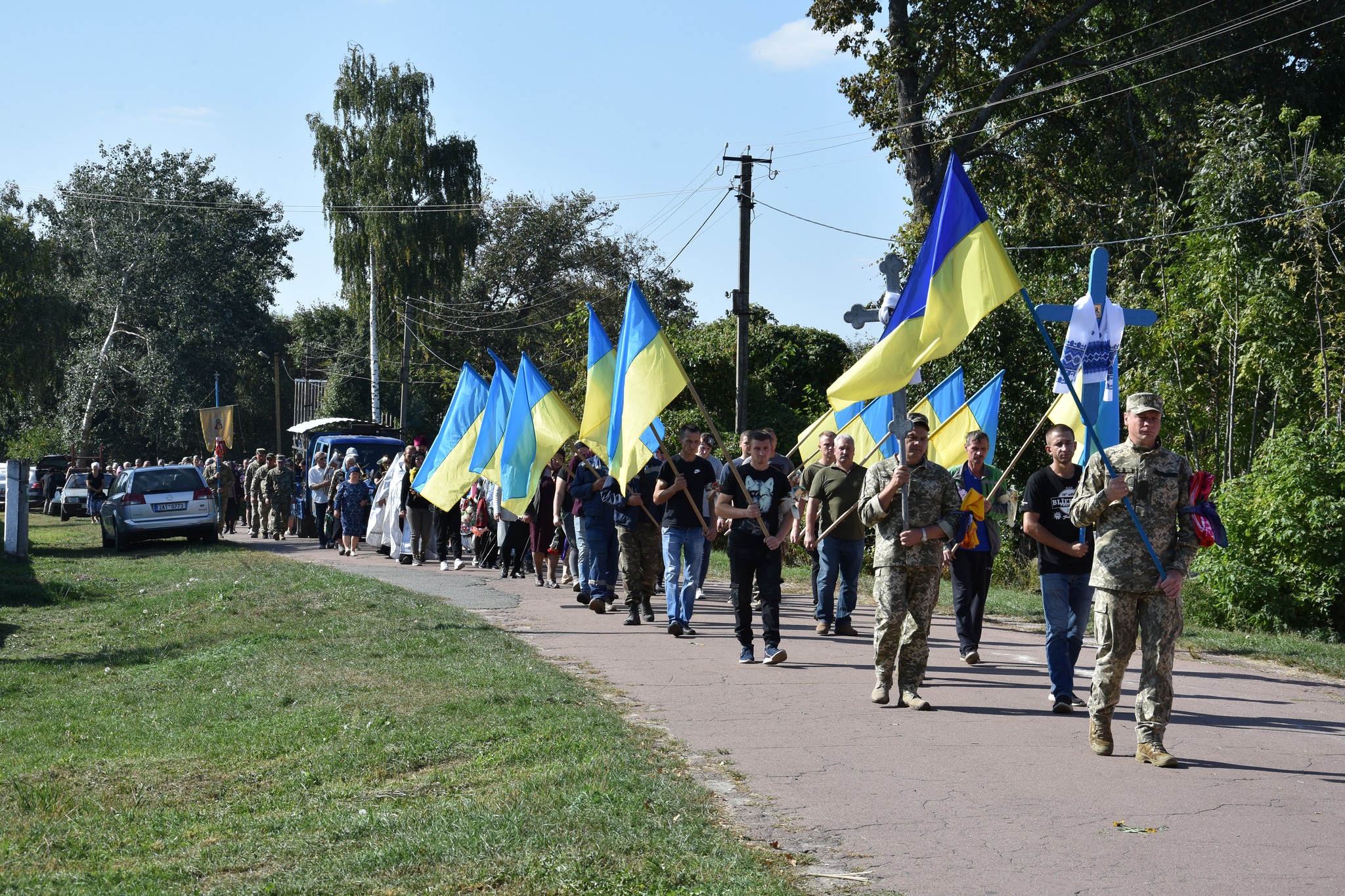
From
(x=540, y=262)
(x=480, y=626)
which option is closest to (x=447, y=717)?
(x=480, y=626)

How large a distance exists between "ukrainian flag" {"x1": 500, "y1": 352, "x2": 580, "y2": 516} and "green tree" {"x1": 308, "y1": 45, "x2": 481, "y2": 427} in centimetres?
3220

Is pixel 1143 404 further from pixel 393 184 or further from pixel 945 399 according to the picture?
pixel 393 184

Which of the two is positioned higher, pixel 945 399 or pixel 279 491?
pixel 945 399

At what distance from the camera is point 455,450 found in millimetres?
17047

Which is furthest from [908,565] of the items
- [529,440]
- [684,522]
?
[529,440]

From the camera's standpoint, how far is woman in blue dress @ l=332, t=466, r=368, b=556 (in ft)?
74.7

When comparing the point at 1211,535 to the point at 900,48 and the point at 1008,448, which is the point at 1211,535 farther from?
the point at 900,48

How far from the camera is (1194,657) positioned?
11.4m

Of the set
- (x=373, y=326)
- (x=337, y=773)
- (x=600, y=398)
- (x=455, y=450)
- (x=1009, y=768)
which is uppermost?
(x=373, y=326)

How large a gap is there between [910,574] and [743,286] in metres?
16.1

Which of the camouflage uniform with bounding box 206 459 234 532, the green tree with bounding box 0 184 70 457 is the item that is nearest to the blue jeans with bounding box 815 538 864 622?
the camouflage uniform with bounding box 206 459 234 532

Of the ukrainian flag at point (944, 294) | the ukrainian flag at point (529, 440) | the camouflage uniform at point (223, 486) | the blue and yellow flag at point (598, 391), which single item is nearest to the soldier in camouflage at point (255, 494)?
the camouflage uniform at point (223, 486)

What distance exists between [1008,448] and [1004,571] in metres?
4.35

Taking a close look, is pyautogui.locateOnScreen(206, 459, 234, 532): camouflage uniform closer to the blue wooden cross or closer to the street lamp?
the blue wooden cross
